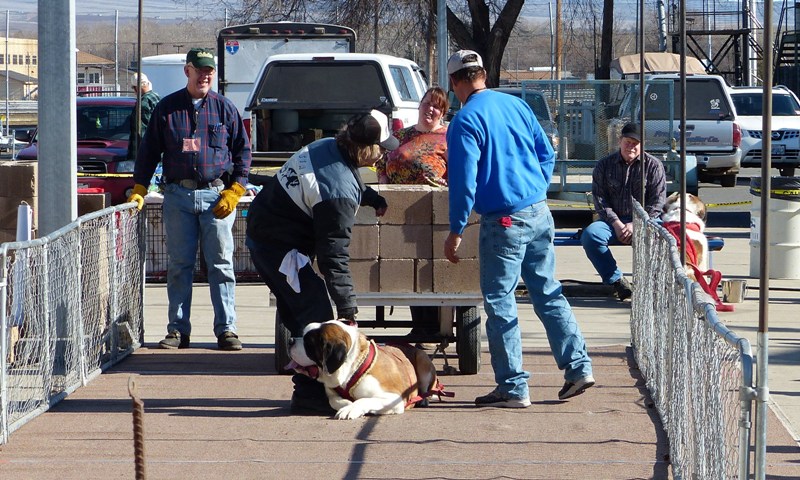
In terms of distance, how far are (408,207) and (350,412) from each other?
140 centimetres

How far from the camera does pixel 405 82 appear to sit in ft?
56.0

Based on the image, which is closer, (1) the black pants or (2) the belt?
(1) the black pants

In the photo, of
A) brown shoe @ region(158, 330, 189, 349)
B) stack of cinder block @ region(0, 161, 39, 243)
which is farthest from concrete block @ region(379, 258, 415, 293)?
stack of cinder block @ region(0, 161, 39, 243)

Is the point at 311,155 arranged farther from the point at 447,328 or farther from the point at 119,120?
the point at 119,120

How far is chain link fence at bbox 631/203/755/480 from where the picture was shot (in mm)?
3588

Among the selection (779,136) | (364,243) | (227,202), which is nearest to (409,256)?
(364,243)

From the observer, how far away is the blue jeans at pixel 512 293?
6.46 meters

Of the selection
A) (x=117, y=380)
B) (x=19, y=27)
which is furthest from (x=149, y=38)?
(x=117, y=380)

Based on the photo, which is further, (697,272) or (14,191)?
(697,272)

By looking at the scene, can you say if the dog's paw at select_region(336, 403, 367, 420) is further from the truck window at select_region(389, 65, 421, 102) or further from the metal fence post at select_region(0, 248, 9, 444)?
the truck window at select_region(389, 65, 421, 102)

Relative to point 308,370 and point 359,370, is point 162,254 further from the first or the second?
point 359,370

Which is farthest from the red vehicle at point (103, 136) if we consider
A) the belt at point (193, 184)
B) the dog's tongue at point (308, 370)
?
the dog's tongue at point (308, 370)

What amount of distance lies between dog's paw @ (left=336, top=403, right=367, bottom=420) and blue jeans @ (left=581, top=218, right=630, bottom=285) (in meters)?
4.32

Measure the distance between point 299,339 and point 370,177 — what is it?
7.17 metres
